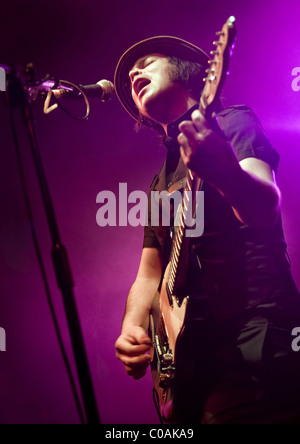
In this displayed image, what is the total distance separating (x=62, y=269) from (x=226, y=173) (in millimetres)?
624

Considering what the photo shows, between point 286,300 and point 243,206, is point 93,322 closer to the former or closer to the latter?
point 286,300

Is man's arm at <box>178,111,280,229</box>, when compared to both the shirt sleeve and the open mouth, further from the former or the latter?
the open mouth

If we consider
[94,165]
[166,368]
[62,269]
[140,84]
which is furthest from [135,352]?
[94,165]

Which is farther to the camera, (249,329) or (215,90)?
(249,329)

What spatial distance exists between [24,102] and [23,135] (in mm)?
2338

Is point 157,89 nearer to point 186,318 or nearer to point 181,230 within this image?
point 181,230

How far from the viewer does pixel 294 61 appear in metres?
3.06

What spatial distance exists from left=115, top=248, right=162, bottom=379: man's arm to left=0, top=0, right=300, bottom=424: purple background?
3.73 ft

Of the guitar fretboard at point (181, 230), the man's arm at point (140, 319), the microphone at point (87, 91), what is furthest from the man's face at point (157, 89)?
the man's arm at point (140, 319)

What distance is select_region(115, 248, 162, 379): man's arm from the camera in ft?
5.62

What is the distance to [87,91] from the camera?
1.71 meters
